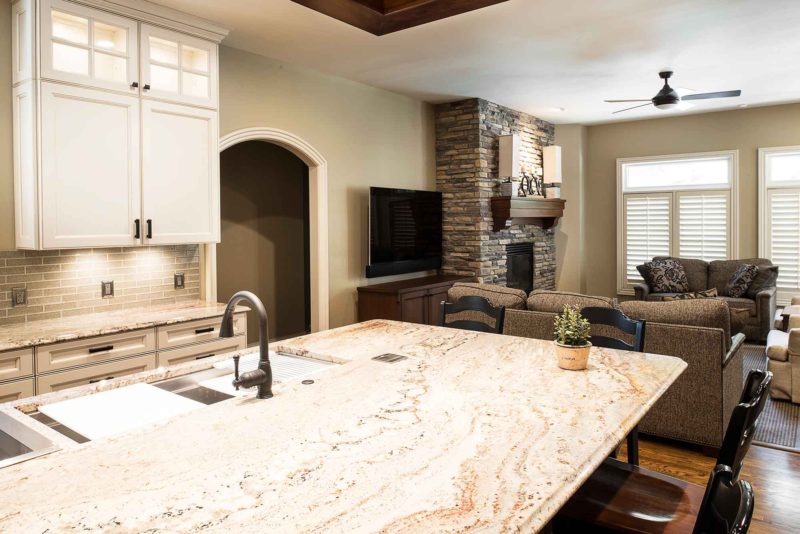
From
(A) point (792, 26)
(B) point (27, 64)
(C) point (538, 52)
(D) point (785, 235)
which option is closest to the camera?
(B) point (27, 64)

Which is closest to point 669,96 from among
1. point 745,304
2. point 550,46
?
point 550,46

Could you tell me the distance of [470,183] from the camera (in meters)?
7.02

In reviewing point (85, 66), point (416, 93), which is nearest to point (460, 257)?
point (416, 93)

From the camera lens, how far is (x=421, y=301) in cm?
613

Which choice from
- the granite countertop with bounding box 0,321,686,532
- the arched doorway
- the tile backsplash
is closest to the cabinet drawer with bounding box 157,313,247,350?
the tile backsplash

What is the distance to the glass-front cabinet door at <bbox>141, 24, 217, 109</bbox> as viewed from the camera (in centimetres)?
386

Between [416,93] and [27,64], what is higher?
[416,93]

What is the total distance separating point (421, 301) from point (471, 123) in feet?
7.61

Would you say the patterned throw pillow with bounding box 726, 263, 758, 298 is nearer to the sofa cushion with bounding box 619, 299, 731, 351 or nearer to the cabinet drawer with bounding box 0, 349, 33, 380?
the sofa cushion with bounding box 619, 299, 731, 351

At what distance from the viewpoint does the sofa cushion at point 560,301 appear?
3710 mm

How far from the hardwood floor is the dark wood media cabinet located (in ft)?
8.74

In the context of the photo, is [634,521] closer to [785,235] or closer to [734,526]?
[734,526]

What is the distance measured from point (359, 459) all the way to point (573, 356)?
1045 millimetres

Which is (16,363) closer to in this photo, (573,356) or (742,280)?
(573,356)
